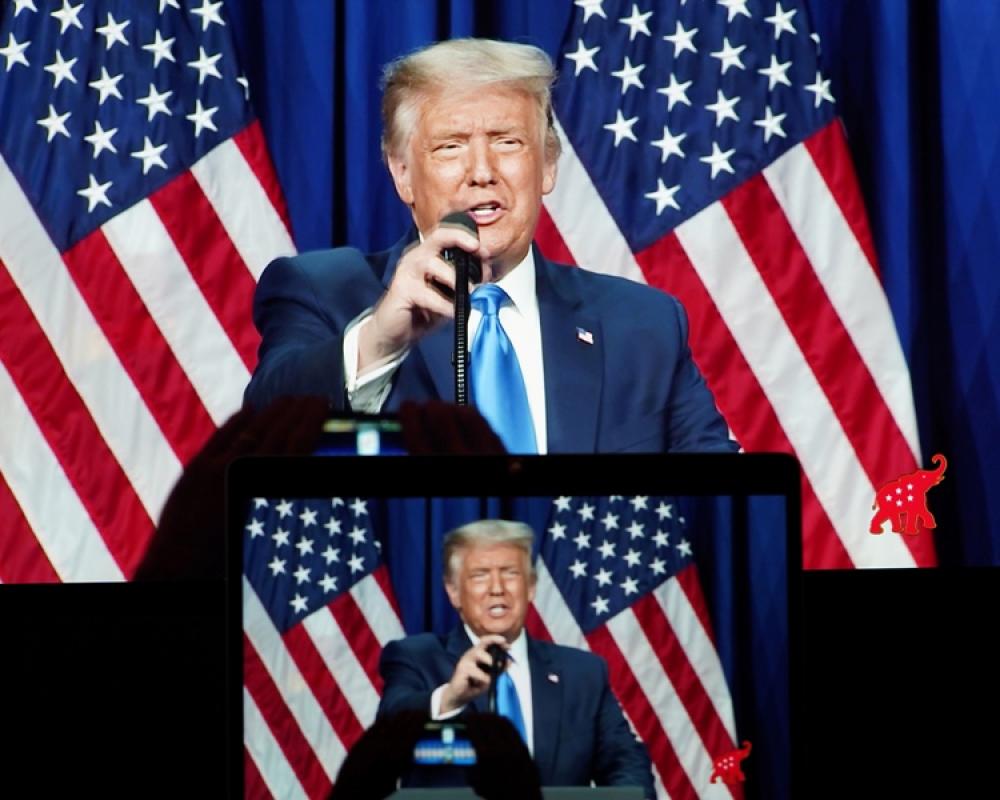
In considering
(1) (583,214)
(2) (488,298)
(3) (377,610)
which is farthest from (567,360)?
(3) (377,610)

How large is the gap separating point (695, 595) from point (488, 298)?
2.85 meters

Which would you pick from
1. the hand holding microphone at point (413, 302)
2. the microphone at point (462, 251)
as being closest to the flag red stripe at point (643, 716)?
the microphone at point (462, 251)

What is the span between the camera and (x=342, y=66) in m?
3.70

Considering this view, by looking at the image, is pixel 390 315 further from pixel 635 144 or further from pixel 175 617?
pixel 175 617

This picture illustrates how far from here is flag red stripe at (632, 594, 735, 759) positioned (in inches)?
30.1

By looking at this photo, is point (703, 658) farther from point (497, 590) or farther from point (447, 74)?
point (447, 74)

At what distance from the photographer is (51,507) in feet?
12.2

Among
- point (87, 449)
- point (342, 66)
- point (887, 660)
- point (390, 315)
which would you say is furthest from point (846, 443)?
point (887, 660)

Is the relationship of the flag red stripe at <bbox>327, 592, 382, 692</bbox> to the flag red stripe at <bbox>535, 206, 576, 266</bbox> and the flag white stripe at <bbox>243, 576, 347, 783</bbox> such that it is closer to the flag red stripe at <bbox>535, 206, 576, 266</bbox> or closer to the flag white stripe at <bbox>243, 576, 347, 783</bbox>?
the flag white stripe at <bbox>243, 576, 347, 783</bbox>

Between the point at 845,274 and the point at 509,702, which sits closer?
the point at 509,702

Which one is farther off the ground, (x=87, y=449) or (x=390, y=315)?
(x=390, y=315)

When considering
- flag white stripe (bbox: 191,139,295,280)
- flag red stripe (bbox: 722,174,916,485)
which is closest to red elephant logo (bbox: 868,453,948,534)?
flag red stripe (bbox: 722,174,916,485)

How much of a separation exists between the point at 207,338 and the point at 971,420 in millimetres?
1762

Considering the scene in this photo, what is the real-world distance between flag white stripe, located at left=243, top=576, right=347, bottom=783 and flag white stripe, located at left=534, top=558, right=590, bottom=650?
0.37 ft
